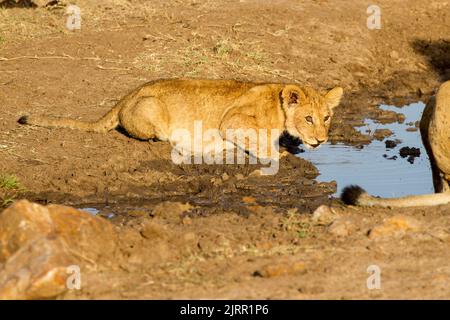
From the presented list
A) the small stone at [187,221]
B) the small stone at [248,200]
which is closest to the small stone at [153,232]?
the small stone at [187,221]

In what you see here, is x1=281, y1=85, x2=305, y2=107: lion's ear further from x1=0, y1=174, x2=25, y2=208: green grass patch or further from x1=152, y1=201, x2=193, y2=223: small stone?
x1=0, y1=174, x2=25, y2=208: green grass patch

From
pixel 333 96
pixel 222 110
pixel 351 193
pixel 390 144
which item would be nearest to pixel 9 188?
pixel 222 110

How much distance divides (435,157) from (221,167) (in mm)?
2230

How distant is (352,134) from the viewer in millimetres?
11039

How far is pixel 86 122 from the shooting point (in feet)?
33.4

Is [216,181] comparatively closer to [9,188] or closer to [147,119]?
[147,119]

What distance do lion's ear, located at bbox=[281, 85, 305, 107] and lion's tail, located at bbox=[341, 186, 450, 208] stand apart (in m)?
1.87

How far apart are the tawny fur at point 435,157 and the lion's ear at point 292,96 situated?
1.52 meters

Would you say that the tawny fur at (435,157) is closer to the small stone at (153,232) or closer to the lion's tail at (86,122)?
the small stone at (153,232)

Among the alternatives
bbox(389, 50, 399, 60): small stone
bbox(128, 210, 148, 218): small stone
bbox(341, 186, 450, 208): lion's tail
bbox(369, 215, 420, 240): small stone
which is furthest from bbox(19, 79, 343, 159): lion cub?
bbox(389, 50, 399, 60): small stone
